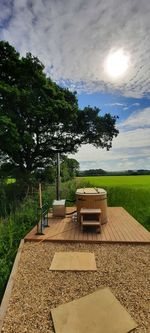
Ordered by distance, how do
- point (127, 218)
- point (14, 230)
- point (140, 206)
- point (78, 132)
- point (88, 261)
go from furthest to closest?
point (78, 132), point (140, 206), point (127, 218), point (14, 230), point (88, 261)

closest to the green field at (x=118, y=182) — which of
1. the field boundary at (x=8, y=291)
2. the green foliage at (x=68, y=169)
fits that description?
the green foliage at (x=68, y=169)

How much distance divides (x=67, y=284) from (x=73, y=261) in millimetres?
654

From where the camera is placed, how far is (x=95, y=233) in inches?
192

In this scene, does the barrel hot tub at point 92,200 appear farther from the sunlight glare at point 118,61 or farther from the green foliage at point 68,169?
the green foliage at point 68,169

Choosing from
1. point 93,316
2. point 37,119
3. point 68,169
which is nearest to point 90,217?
point 93,316

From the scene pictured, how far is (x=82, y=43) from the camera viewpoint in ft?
25.1

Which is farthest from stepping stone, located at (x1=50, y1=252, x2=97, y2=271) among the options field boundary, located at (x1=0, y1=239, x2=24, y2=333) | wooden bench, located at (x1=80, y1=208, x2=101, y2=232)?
wooden bench, located at (x1=80, y1=208, x2=101, y2=232)

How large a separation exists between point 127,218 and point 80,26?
643 centimetres

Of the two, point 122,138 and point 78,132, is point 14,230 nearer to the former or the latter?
point 78,132

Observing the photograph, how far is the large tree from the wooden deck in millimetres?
5628

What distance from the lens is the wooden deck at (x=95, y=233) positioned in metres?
4.40

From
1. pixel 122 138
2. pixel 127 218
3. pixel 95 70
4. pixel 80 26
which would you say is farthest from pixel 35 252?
pixel 122 138

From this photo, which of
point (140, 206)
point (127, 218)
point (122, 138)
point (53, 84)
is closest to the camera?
point (127, 218)

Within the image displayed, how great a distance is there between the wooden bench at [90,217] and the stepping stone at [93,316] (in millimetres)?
2404
